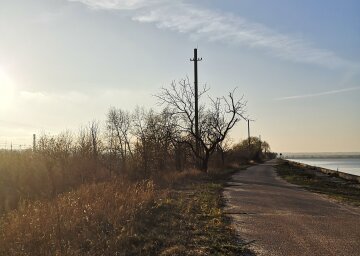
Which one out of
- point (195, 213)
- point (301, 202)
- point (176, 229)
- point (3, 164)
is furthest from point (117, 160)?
point (176, 229)

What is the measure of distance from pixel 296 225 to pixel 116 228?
16.0ft

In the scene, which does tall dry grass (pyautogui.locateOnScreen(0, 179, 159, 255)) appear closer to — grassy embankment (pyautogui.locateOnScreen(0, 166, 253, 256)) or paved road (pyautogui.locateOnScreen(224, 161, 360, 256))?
grassy embankment (pyautogui.locateOnScreen(0, 166, 253, 256))

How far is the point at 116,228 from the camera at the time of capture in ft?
34.5

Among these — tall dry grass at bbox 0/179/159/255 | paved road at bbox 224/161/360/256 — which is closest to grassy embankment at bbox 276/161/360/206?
paved road at bbox 224/161/360/256

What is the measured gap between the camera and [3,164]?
2650cm

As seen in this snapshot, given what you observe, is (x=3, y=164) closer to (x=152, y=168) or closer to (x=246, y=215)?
(x=152, y=168)

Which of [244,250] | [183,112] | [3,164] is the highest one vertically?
[183,112]

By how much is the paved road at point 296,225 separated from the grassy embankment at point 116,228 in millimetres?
610

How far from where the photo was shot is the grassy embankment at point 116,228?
8.88 meters

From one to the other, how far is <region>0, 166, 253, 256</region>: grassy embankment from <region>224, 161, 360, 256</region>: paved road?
610 millimetres

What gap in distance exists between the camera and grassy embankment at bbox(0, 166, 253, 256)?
8883 millimetres

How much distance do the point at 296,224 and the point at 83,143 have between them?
25393 mm

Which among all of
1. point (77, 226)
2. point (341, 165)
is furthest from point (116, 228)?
point (341, 165)

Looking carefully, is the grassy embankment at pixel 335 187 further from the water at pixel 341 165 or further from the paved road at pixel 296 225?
the water at pixel 341 165
